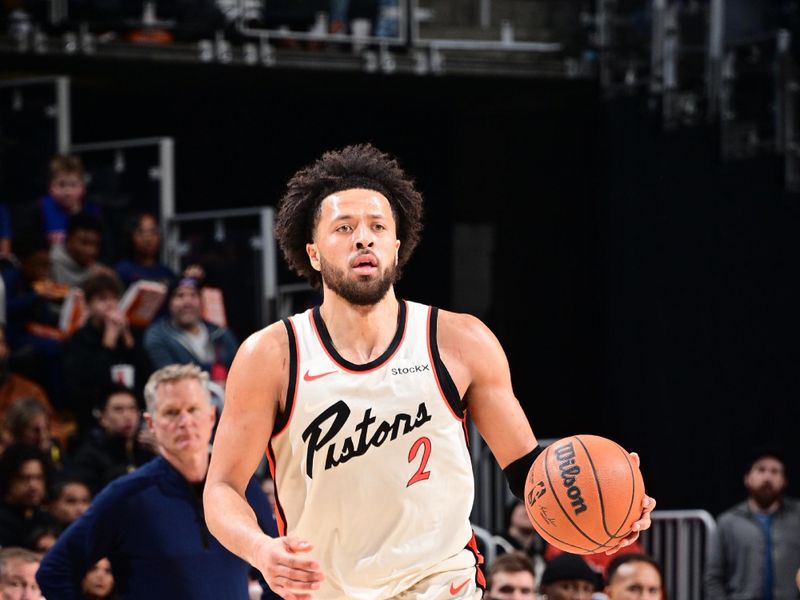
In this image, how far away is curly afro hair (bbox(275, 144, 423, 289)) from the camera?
451 centimetres

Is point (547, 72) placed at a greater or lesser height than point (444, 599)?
greater

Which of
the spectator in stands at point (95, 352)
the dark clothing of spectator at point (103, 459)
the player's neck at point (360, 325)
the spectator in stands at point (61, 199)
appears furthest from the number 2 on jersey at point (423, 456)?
→ the spectator in stands at point (61, 199)

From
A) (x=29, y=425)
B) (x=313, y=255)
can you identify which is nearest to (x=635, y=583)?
(x=313, y=255)

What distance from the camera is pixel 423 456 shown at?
13.8 ft

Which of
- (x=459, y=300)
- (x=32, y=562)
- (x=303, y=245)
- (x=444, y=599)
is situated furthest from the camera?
(x=459, y=300)

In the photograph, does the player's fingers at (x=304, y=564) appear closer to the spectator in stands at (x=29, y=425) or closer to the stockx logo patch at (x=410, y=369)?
the stockx logo patch at (x=410, y=369)

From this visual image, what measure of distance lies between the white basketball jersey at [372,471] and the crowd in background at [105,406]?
2656 mm

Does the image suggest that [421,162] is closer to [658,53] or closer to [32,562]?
[658,53]

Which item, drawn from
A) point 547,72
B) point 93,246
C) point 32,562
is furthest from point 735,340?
point 32,562

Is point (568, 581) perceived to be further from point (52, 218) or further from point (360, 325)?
point (52, 218)

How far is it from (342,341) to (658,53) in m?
7.81

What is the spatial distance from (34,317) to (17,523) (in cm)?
242

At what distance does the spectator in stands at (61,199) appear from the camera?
10.0 m

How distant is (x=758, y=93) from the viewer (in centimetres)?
1116
